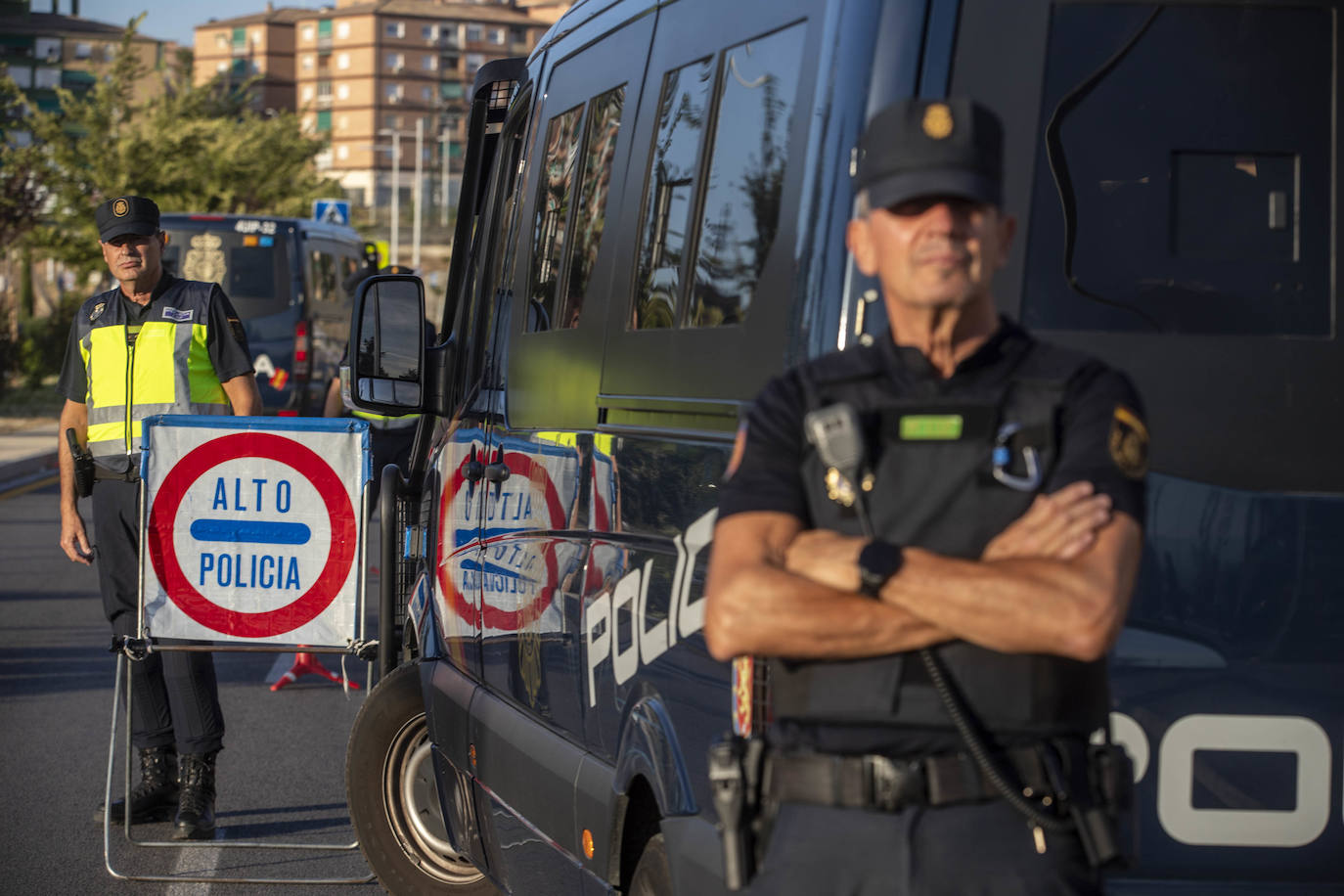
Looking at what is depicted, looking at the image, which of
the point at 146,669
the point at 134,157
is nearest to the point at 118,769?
the point at 146,669

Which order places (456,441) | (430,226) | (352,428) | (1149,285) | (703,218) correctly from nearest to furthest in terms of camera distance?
(1149,285)
(703,218)
(456,441)
(352,428)
(430,226)

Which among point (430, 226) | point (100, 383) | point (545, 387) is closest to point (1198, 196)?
point (545, 387)

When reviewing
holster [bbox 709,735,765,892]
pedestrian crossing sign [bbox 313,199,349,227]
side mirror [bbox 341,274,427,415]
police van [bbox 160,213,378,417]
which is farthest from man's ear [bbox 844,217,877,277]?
pedestrian crossing sign [bbox 313,199,349,227]

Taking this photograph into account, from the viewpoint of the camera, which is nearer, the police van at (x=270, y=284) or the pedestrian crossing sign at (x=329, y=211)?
the police van at (x=270, y=284)

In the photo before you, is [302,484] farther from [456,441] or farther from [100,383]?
[100,383]

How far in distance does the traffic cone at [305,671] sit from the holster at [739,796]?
Result: 22.1 ft

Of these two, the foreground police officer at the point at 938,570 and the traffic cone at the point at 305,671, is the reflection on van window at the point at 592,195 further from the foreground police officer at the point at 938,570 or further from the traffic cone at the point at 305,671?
the traffic cone at the point at 305,671

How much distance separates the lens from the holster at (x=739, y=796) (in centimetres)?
244

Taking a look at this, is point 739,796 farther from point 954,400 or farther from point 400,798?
point 400,798

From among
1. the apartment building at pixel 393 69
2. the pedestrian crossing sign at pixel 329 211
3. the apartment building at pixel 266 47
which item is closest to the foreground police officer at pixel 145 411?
the pedestrian crossing sign at pixel 329 211

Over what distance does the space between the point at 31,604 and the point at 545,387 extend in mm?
7814

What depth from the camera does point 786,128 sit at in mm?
3004

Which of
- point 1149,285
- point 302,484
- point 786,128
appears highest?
point 786,128

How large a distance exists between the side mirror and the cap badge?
9.98 feet
